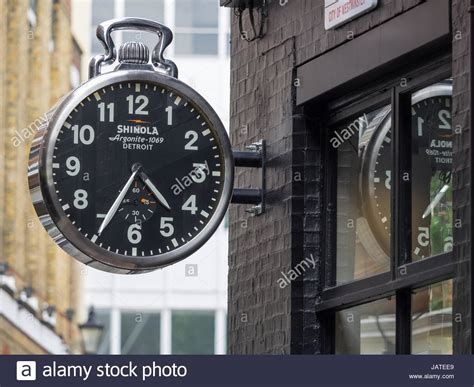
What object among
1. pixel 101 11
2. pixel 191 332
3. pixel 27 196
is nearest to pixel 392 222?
pixel 27 196

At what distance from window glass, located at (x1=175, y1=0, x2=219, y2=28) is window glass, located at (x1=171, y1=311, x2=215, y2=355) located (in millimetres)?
8985

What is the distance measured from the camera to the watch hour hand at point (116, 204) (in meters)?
10.8

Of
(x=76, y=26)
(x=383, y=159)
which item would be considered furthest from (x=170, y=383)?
(x=76, y=26)

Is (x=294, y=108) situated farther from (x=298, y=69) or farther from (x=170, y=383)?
(x=170, y=383)

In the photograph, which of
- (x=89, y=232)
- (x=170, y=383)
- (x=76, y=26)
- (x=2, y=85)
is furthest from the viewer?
(x=76, y=26)

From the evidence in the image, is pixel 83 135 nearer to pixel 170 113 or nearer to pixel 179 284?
pixel 170 113

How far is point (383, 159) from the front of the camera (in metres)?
11.2

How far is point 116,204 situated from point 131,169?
0.22 m

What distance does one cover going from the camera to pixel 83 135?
1084cm

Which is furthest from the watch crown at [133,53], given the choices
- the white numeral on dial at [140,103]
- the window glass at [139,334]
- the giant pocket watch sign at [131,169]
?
the window glass at [139,334]

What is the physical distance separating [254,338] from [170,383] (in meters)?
3.17

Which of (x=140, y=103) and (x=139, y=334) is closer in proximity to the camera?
(x=140, y=103)

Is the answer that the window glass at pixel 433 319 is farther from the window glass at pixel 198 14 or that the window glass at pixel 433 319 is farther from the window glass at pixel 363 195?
the window glass at pixel 198 14

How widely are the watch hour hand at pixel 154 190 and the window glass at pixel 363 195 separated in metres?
1.16
